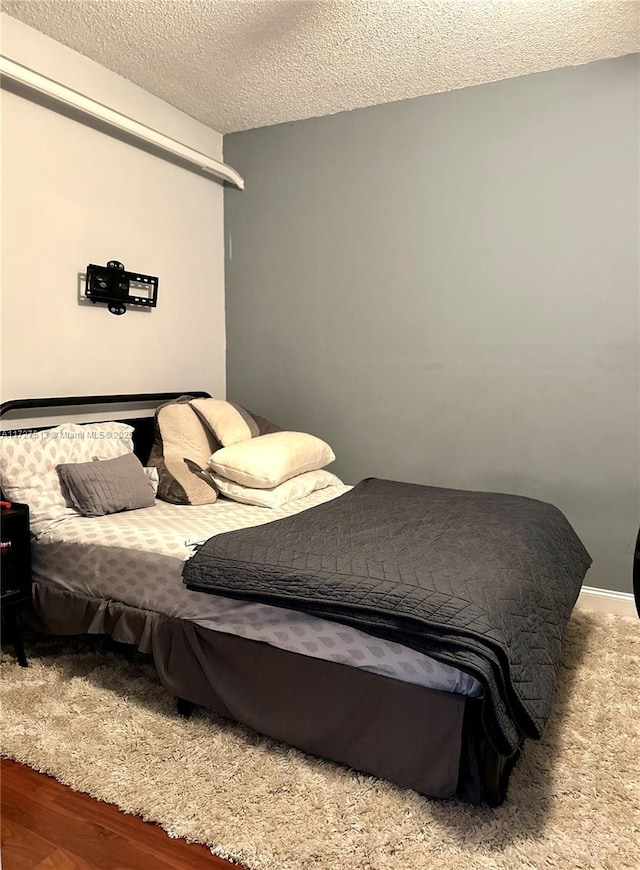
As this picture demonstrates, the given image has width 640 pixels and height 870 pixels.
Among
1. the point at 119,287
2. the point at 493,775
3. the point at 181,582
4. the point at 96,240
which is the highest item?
the point at 96,240

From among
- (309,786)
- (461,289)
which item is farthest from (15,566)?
(461,289)

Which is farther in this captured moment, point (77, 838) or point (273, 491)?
point (273, 491)

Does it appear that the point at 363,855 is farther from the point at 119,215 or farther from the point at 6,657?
the point at 119,215

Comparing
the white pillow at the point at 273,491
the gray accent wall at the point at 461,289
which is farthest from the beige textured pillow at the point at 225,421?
the gray accent wall at the point at 461,289

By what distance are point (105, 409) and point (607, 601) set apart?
2.77 metres

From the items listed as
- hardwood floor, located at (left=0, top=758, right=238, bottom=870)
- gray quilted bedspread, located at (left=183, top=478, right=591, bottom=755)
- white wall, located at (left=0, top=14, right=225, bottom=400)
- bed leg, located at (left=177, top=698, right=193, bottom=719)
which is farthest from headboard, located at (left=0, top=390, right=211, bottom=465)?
hardwood floor, located at (left=0, top=758, right=238, bottom=870)

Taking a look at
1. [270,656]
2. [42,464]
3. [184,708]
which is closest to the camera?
[270,656]

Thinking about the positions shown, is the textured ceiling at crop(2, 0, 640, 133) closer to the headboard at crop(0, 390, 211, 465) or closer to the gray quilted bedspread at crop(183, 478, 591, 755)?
the headboard at crop(0, 390, 211, 465)

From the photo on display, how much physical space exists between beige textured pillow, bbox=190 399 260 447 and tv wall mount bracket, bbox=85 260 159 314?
2.03 feet

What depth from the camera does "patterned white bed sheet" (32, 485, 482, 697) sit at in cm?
182

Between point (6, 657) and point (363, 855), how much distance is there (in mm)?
1692

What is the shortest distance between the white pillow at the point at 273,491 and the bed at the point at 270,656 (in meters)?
0.19

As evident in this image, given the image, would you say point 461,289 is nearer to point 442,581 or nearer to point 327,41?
point 327,41

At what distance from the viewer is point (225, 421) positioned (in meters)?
3.41
